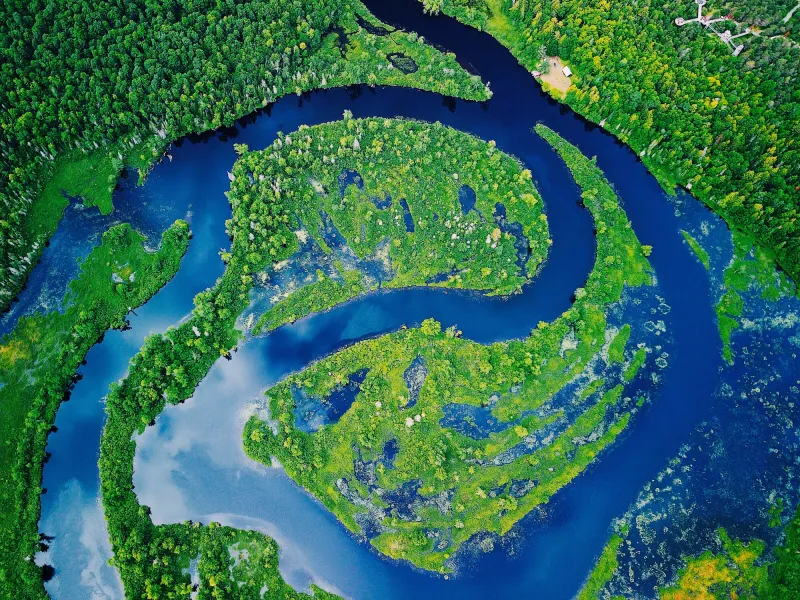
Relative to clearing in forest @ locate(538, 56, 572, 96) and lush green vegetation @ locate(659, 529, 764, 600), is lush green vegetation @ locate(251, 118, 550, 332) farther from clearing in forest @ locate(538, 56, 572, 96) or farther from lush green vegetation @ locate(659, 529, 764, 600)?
lush green vegetation @ locate(659, 529, 764, 600)

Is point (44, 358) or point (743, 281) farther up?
point (743, 281)

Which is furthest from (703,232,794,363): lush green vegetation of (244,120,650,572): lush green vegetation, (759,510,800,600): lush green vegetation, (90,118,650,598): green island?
(759,510,800,600): lush green vegetation

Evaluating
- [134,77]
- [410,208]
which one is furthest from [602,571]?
[134,77]

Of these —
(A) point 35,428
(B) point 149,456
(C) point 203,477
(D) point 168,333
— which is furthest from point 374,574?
(A) point 35,428

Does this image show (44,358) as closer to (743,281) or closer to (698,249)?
(698,249)

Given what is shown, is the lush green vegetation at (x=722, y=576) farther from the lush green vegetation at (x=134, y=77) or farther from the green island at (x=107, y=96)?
the lush green vegetation at (x=134, y=77)
